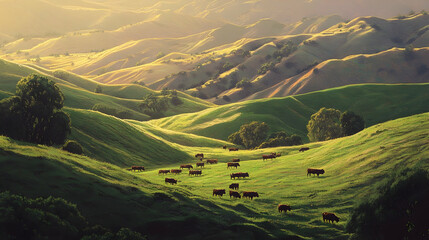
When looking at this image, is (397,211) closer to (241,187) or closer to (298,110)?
(241,187)

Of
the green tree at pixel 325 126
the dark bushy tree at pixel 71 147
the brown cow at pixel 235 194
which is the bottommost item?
the brown cow at pixel 235 194

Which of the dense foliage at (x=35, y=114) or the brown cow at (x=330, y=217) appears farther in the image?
the dense foliage at (x=35, y=114)

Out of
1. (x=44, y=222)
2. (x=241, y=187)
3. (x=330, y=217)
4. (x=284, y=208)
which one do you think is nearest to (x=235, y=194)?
(x=284, y=208)

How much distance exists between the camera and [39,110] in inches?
2660

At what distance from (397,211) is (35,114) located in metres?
55.9

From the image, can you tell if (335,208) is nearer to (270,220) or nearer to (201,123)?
(270,220)

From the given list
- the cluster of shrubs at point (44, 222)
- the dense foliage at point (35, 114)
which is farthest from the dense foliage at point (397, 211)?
the dense foliage at point (35, 114)

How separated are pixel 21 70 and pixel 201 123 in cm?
8478

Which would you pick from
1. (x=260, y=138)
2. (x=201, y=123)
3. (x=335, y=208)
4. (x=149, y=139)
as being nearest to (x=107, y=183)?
(x=335, y=208)

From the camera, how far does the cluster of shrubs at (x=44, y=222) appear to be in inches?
974

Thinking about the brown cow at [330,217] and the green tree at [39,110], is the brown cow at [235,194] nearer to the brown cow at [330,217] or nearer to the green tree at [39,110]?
the brown cow at [330,217]

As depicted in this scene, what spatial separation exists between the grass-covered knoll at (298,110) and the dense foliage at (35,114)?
90392 mm

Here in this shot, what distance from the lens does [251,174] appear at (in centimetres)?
6750

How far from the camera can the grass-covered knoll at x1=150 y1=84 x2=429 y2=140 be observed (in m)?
164
